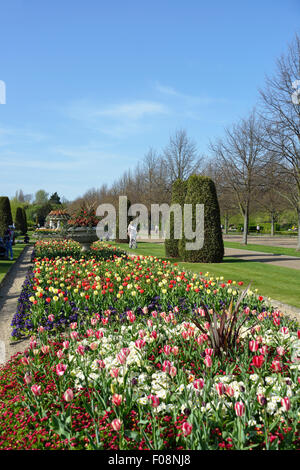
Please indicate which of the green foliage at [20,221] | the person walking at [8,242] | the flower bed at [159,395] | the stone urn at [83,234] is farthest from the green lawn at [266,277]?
the green foliage at [20,221]

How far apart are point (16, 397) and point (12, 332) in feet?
7.76

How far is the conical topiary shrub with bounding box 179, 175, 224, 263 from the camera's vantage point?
46.6 ft

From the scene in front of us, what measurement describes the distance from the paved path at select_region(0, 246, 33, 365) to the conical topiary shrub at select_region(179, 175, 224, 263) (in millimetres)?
6351

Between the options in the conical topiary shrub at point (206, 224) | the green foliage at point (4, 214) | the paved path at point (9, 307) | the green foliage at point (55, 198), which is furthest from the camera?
the green foliage at point (55, 198)

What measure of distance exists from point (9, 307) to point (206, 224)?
344 inches

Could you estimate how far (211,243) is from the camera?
46.6 feet

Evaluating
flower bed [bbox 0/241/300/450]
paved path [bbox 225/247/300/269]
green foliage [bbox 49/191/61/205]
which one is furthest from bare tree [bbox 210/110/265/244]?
green foliage [bbox 49/191/61/205]

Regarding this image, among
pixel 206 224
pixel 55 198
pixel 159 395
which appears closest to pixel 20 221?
pixel 206 224

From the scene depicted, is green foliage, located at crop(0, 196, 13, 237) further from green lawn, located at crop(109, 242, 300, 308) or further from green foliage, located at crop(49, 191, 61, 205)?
green foliage, located at crop(49, 191, 61, 205)

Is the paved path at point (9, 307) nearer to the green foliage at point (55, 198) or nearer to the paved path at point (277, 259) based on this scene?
the paved path at point (277, 259)

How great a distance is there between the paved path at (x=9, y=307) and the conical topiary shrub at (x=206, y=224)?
6.35 metres

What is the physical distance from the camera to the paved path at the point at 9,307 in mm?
5023

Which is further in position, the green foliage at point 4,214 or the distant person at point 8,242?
the green foliage at point 4,214

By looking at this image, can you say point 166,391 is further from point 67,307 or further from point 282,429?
point 67,307
